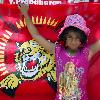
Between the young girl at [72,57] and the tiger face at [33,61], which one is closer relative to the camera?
the young girl at [72,57]

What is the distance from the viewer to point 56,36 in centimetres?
258

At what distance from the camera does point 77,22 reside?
2.42m

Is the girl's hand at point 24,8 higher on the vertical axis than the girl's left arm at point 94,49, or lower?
higher

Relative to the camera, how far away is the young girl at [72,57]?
2.44 m

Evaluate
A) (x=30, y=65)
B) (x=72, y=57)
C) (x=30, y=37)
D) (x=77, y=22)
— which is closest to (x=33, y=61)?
(x=30, y=65)

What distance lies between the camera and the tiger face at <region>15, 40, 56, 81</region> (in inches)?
101

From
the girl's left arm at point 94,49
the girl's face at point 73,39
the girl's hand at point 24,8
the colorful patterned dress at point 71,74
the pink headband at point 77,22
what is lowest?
the colorful patterned dress at point 71,74

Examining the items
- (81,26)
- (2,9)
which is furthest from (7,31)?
(81,26)

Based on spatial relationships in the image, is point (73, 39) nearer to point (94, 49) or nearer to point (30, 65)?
point (94, 49)

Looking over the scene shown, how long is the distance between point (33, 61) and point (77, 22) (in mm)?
390

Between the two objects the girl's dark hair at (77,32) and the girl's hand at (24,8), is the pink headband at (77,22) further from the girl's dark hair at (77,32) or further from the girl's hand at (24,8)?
the girl's hand at (24,8)

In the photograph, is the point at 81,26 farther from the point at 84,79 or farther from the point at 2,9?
the point at 2,9

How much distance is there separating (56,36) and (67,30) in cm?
15

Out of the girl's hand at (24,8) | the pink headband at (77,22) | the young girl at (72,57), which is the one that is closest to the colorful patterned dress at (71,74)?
the young girl at (72,57)
